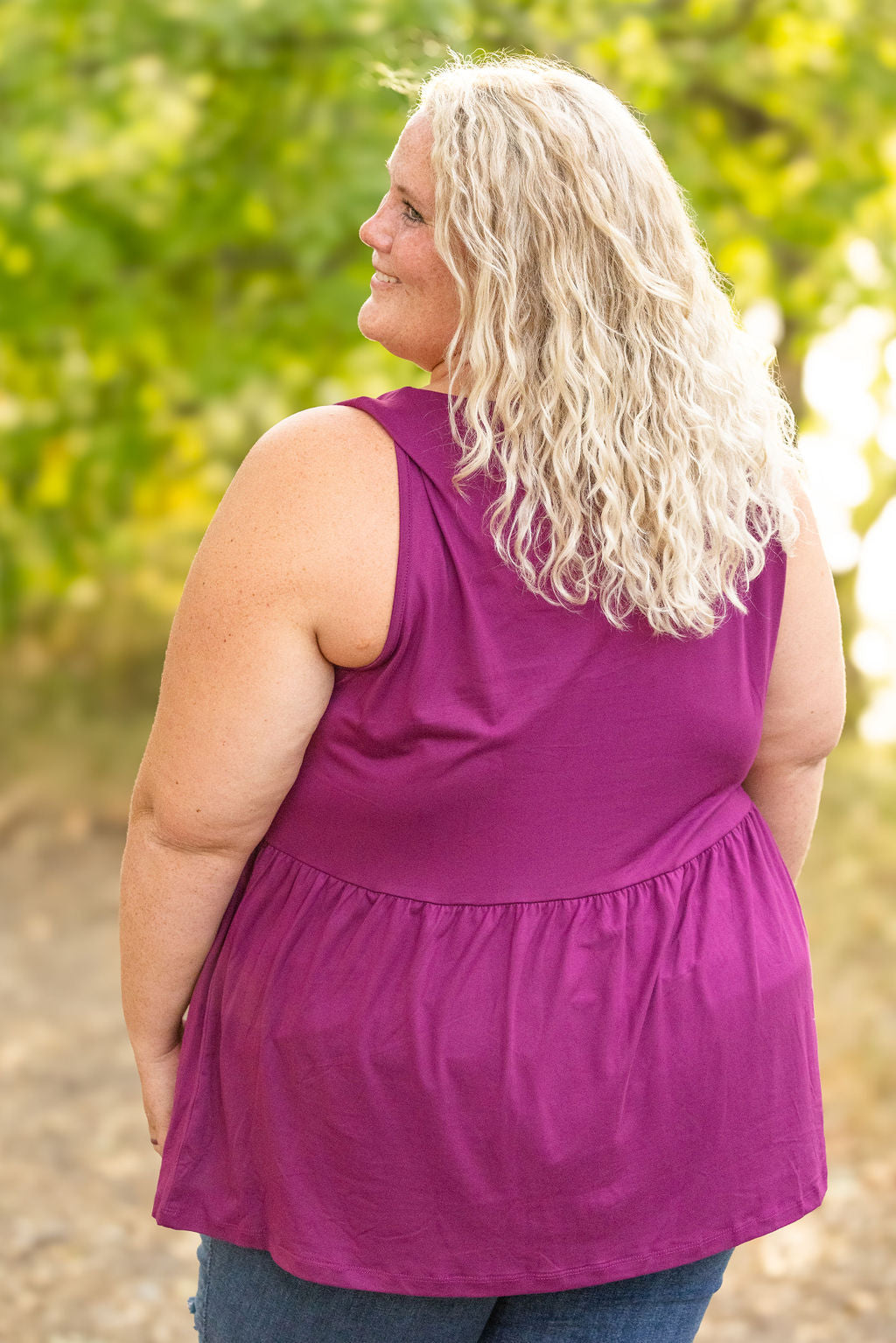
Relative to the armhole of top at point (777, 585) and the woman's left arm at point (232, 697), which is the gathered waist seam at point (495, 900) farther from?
the armhole of top at point (777, 585)

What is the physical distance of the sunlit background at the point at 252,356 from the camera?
3340mm

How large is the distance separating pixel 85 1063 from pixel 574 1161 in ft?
10.7

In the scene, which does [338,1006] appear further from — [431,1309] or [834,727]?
[834,727]

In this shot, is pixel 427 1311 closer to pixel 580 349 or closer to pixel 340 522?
pixel 340 522

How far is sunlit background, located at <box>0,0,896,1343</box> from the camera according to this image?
3.34 meters

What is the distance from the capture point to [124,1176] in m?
3.60

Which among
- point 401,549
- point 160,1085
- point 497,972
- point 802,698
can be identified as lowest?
point 160,1085

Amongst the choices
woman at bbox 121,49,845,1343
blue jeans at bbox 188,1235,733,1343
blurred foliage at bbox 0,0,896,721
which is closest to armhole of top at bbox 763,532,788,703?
woman at bbox 121,49,845,1343

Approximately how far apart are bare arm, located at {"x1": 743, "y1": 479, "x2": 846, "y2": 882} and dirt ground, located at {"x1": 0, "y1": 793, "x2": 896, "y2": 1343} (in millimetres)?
1979

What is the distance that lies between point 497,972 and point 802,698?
1.57 feet

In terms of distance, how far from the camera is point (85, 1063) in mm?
4164

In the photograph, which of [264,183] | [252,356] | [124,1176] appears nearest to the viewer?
[124,1176]

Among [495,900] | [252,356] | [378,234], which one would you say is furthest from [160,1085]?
[252,356]

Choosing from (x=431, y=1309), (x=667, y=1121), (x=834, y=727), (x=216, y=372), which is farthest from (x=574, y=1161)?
(x=216, y=372)
